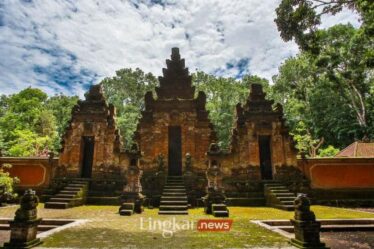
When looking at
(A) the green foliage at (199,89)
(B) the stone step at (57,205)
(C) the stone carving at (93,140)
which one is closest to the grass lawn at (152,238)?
(B) the stone step at (57,205)

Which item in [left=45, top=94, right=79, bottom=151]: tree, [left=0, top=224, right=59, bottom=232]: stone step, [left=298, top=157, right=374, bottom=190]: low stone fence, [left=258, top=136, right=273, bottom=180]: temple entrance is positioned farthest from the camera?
[left=45, top=94, right=79, bottom=151]: tree

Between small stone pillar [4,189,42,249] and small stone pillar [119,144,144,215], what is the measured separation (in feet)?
17.6

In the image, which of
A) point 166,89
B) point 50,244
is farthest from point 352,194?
point 50,244

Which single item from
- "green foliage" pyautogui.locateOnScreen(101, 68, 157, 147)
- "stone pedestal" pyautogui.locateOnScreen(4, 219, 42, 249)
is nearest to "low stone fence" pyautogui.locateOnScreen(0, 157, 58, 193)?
"stone pedestal" pyautogui.locateOnScreen(4, 219, 42, 249)

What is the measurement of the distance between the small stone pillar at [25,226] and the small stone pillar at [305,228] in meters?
5.87

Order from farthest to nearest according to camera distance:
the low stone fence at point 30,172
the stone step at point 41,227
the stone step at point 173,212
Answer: the low stone fence at point 30,172 < the stone step at point 173,212 < the stone step at point 41,227

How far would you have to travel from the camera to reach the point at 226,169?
626 inches

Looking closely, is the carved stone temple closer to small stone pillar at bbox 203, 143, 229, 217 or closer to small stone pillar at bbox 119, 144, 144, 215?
small stone pillar at bbox 119, 144, 144, 215

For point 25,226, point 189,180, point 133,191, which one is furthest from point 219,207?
point 25,226

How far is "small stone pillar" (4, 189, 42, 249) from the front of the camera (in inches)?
216

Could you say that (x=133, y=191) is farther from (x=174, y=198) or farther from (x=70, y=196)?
(x=70, y=196)

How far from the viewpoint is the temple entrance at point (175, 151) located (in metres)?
16.8

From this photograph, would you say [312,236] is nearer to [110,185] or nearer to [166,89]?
[110,185]

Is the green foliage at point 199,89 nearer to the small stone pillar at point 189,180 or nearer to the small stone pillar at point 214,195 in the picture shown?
the small stone pillar at point 189,180
